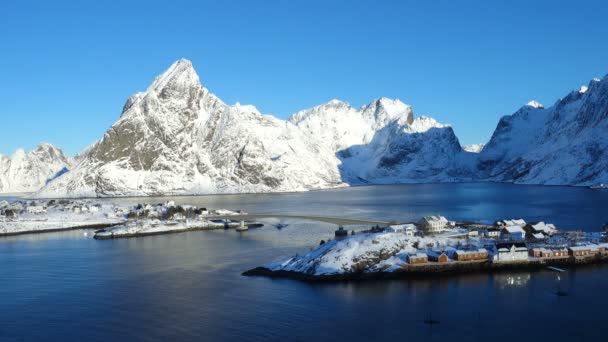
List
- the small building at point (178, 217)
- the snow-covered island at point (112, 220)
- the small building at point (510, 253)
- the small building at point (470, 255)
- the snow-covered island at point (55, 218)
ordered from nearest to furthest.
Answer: the small building at point (470, 255) < the small building at point (510, 253) < the snow-covered island at point (112, 220) < the snow-covered island at point (55, 218) < the small building at point (178, 217)

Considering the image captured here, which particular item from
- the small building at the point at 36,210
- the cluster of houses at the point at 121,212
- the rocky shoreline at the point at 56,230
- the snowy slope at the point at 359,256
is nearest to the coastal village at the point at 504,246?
the snowy slope at the point at 359,256

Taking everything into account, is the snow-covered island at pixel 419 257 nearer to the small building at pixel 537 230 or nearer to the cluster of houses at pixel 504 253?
the cluster of houses at pixel 504 253

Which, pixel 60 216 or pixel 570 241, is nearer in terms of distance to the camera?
pixel 570 241

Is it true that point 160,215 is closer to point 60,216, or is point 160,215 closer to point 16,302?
point 60,216

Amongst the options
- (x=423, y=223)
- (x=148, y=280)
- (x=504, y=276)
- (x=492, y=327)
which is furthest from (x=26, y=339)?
(x=423, y=223)

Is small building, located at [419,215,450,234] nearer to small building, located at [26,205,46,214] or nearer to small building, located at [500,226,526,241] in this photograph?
small building, located at [500,226,526,241]

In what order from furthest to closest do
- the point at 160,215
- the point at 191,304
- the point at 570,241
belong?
the point at 160,215, the point at 570,241, the point at 191,304

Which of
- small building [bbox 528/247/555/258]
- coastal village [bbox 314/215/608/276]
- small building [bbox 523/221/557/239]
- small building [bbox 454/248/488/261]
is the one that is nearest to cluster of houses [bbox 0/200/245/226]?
coastal village [bbox 314/215/608/276]
